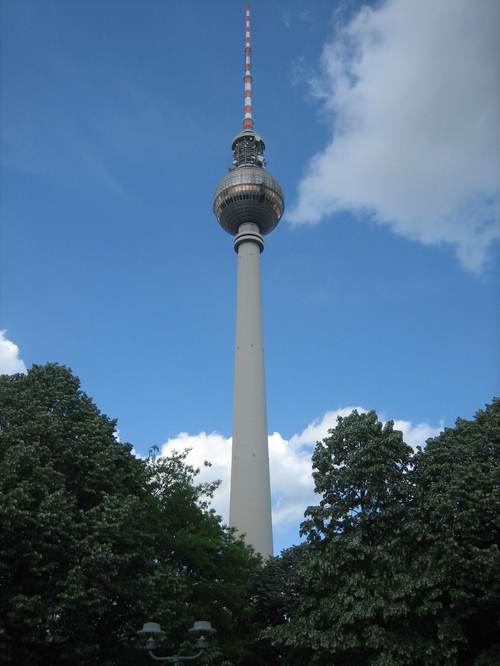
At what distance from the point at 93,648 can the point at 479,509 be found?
638 inches

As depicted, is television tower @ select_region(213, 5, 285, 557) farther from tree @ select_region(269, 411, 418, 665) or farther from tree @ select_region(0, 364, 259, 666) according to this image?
tree @ select_region(269, 411, 418, 665)

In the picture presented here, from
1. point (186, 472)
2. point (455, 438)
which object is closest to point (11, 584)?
→ point (186, 472)

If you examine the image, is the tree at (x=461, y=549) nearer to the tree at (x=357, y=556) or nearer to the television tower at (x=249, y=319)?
the tree at (x=357, y=556)

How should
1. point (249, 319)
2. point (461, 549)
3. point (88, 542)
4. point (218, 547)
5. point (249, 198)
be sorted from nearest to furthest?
1. point (88, 542)
2. point (461, 549)
3. point (218, 547)
4. point (249, 319)
5. point (249, 198)

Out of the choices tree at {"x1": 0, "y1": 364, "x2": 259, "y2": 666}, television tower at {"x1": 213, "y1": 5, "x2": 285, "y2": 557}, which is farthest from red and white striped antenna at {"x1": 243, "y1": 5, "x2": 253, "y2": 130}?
tree at {"x1": 0, "y1": 364, "x2": 259, "y2": 666}

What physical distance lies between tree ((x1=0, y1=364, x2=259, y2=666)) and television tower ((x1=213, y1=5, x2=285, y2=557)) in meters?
24.4

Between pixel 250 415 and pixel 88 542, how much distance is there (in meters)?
41.3

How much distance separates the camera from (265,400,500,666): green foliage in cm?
2670

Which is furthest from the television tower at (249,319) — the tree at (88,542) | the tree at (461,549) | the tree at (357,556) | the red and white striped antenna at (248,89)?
the tree at (461,549)

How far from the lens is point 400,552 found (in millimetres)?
28781

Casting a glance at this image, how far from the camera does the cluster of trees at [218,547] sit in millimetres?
23922

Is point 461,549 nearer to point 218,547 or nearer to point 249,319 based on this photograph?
point 218,547

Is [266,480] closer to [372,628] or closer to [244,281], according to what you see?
[244,281]

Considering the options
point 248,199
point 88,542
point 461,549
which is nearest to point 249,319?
point 248,199
